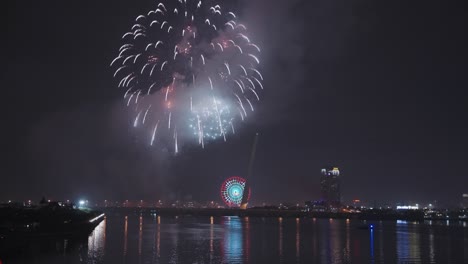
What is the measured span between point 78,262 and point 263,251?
20172 mm

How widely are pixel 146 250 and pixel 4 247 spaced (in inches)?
498

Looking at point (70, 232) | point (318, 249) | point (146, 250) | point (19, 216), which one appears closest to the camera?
point (146, 250)

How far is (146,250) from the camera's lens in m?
51.6

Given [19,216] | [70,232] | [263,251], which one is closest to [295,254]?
[263,251]

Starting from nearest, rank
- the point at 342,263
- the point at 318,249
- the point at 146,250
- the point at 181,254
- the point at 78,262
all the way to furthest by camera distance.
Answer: the point at 78,262 → the point at 342,263 → the point at 181,254 → the point at 146,250 → the point at 318,249

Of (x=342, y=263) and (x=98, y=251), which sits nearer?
(x=342, y=263)

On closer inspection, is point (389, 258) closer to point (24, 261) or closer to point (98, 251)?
point (98, 251)

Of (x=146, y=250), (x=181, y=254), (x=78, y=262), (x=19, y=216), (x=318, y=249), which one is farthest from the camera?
(x=19, y=216)

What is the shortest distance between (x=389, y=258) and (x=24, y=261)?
104 feet

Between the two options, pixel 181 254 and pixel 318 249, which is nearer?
pixel 181 254

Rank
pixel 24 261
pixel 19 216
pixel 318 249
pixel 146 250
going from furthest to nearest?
pixel 19 216 → pixel 318 249 → pixel 146 250 → pixel 24 261

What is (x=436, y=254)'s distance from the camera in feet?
179

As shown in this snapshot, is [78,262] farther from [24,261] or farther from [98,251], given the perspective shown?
[98,251]

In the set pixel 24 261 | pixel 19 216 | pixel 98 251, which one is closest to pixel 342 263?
pixel 98 251
